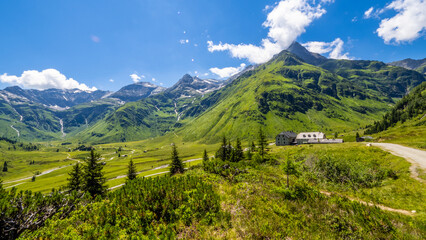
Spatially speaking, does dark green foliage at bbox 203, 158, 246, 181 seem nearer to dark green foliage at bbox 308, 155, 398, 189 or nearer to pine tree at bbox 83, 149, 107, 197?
dark green foliage at bbox 308, 155, 398, 189

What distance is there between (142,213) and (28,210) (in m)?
6.35

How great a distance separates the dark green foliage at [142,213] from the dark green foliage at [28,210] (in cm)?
97

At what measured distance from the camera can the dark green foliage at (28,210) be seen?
7980 mm

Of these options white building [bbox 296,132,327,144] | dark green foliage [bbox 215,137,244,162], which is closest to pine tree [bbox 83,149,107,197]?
dark green foliage [bbox 215,137,244,162]

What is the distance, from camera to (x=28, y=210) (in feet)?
30.4

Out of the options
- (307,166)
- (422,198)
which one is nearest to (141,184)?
(422,198)

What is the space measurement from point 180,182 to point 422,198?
89.1 ft

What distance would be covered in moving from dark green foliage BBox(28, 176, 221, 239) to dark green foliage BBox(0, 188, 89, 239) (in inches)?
38.4

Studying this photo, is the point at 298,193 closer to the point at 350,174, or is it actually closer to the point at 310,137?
the point at 350,174

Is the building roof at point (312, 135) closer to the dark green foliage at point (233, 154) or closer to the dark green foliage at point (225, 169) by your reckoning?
the dark green foliage at point (233, 154)

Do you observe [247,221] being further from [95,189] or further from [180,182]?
[95,189]

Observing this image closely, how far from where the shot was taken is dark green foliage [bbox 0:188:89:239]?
798 centimetres

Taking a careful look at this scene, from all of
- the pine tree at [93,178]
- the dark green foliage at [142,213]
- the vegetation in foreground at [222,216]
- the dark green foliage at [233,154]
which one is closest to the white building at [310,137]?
the dark green foliage at [233,154]

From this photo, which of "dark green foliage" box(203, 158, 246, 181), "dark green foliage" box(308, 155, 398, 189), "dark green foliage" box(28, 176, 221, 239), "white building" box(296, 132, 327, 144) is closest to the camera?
"dark green foliage" box(28, 176, 221, 239)
